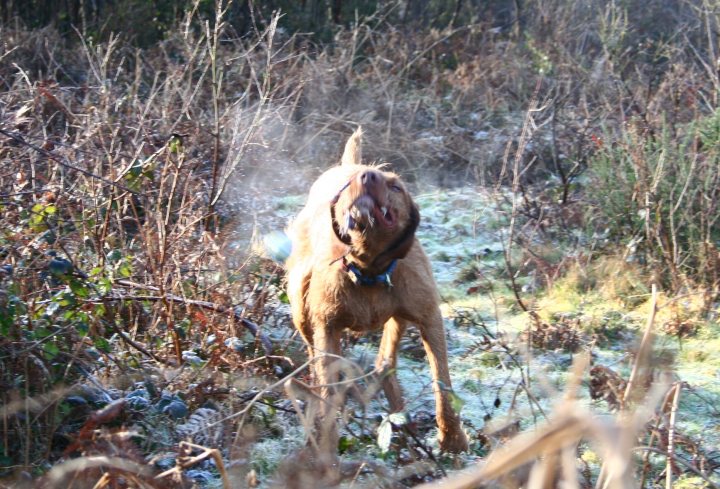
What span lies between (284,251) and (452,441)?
1684mm

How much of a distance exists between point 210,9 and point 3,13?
98.5 inches

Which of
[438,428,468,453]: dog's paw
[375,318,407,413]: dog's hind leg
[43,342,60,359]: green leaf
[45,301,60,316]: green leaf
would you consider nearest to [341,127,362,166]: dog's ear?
[375,318,407,413]: dog's hind leg

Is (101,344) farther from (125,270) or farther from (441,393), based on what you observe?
(441,393)

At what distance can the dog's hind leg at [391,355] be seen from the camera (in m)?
4.90

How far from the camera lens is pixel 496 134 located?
34.3ft

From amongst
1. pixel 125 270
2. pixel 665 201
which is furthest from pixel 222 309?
pixel 665 201

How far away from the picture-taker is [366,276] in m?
4.37

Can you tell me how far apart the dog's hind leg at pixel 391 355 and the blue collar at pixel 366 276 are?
449 mm

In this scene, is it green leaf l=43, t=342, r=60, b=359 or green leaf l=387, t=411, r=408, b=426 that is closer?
green leaf l=387, t=411, r=408, b=426

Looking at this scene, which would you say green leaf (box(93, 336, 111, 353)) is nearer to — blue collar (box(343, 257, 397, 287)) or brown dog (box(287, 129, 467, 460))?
brown dog (box(287, 129, 467, 460))

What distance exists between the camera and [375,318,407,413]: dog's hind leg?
490 cm

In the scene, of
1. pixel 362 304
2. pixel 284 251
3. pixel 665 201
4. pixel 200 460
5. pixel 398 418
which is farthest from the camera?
pixel 665 201

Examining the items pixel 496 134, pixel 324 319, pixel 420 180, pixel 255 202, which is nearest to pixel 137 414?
pixel 324 319

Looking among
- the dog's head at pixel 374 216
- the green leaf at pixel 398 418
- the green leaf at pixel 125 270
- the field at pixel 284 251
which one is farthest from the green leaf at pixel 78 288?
the green leaf at pixel 398 418
